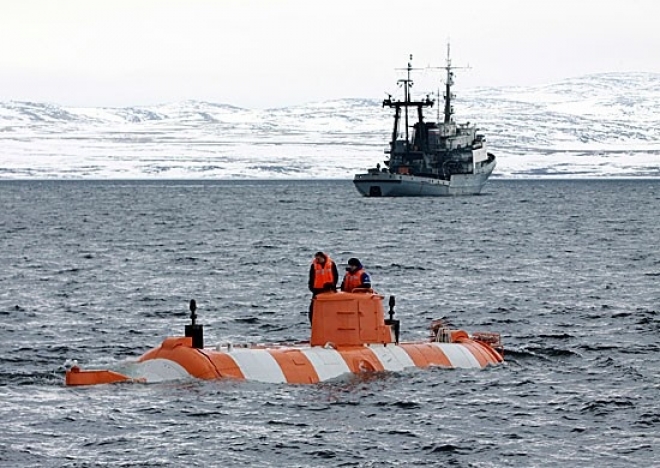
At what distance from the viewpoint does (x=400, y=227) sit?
4203 inches

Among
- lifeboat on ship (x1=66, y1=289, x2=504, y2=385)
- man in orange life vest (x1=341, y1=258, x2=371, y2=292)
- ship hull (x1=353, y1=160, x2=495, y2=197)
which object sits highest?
man in orange life vest (x1=341, y1=258, x2=371, y2=292)

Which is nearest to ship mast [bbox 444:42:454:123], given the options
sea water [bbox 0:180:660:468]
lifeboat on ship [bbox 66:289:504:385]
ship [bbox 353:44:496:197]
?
ship [bbox 353:44:496:197]

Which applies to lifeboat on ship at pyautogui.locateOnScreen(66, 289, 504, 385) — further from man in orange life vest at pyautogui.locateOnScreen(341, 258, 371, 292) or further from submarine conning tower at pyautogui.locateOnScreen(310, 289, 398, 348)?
man in orange life vest at pyautogui.locateOnScreen(341, 258, 371, 292)

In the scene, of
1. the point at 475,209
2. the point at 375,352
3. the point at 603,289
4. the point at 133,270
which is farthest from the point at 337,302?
the point at 475,209

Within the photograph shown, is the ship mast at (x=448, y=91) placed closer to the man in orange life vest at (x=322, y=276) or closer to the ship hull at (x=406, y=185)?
the ship hull at (x=406, y=185)

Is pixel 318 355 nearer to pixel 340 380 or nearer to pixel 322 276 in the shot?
pixel 340 380

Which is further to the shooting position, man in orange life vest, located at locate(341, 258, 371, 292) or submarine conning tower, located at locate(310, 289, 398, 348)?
man in orange life vest, located at locate(341, 258, 371, 292)

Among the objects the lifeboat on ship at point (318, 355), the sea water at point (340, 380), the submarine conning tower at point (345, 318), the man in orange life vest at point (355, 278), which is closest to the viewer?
the sea water at point (340, 380)

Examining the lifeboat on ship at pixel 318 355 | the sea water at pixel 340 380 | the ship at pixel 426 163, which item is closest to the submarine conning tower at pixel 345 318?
the lifeboat on ship at pixel 318 355

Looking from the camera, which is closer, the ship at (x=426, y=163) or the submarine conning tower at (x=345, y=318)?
the submarine conning tower at (x=345, y=318)

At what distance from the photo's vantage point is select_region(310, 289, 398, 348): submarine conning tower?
99.6 ft

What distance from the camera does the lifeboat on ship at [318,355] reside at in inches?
1120

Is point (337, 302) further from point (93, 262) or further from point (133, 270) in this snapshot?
point (93, 262)

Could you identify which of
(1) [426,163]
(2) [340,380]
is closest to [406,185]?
(1) [426,163]
